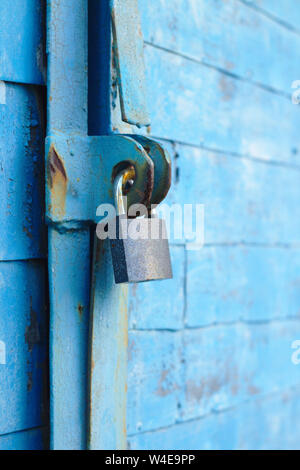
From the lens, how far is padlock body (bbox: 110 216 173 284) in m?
0.65

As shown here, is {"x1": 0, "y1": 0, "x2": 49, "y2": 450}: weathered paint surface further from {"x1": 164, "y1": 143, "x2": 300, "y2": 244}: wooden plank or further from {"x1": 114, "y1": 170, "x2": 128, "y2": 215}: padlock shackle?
{"x1": 164, "y1": 143, "x2": 300, "y2": 244}: wooden plank

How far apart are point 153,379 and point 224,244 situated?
0.28 m

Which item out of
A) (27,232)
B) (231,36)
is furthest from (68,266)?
(231,36)

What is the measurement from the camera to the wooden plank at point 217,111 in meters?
0.89

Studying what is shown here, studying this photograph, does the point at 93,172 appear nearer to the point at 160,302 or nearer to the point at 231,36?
the point at 160,302

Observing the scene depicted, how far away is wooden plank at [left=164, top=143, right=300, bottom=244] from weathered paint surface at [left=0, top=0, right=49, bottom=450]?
0.26 metres

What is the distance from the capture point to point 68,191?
2.26 ft

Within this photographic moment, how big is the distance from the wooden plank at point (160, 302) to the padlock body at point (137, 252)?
0.57 feet

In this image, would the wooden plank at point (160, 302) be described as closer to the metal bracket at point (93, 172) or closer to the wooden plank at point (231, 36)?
the metal bracket at point (93, 172)

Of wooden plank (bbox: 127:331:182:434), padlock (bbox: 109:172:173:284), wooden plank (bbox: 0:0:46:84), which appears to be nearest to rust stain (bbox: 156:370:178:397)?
wooden plank (bbox: 127:331:182:434)

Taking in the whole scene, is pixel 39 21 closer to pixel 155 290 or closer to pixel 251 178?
pixel 155 290

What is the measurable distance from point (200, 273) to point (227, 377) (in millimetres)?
219

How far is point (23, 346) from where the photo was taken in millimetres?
698
